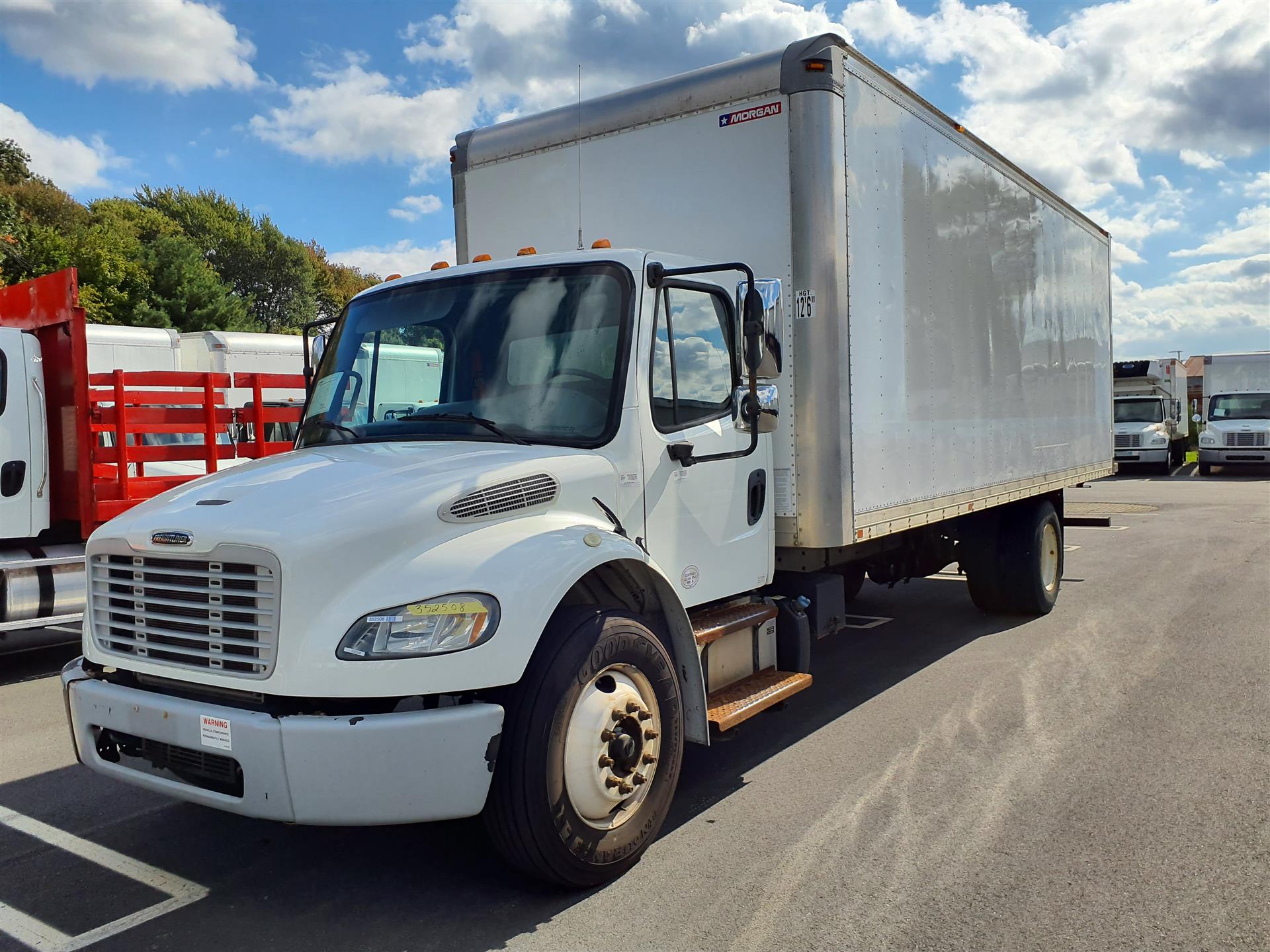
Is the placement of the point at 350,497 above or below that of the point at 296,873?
above

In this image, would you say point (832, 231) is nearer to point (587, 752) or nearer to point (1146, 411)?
point (587, 752)

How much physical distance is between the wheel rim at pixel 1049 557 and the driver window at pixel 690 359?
5.30 metres

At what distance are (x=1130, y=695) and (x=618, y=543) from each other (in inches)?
166

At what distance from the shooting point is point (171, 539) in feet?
11.7

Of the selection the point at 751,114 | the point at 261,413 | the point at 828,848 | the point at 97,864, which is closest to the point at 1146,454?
the point at 261,413

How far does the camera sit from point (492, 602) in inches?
136

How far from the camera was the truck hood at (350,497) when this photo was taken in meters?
3.41

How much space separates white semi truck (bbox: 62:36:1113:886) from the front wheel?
1 cm

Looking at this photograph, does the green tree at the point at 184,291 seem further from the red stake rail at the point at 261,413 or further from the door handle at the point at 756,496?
the door handle at the point at 756,496

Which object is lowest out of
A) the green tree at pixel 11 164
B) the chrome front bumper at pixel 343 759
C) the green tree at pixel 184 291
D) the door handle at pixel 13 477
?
the chrome front bumper at pixel 343 759

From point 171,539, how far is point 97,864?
1.61 metres

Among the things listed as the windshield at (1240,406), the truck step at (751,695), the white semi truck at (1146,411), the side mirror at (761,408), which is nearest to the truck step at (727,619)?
the truck step at (751,695)

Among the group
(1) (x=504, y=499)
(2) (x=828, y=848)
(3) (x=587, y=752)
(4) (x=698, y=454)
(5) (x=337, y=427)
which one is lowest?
(2) (x=828, y=848)

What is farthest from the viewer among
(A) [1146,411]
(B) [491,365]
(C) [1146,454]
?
(A) [1146,411]
